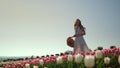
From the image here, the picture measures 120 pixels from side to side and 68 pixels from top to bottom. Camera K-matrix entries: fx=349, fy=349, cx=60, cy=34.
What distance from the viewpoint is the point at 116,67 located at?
897 cm

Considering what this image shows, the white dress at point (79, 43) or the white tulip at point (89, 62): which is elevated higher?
the white dress at point (79, 43)

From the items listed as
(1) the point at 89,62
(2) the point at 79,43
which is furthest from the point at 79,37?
(1) the point at 89,62

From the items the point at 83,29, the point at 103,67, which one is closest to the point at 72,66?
the point at 103,67

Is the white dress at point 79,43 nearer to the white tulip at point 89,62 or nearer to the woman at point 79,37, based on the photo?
the woman at point 79,37

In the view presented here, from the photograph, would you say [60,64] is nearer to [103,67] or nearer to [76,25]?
[103,67]

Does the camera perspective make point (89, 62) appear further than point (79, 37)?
No

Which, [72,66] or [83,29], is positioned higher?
[83,29]

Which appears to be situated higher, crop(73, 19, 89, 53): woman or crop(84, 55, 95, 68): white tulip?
crop(73, 19, 89, 53): woman

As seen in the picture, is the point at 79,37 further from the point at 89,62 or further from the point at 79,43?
the point at 89,62

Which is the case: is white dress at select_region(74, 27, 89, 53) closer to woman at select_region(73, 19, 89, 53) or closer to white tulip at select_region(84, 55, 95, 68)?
woman at select_region(73, 19, 89, 53)

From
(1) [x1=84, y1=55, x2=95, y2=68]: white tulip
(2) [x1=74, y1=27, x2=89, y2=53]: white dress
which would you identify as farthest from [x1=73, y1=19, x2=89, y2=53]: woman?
(1) [x1=84, y1=55, x2=95, y2=68]: white tulip

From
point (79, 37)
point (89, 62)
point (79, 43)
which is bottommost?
point (89, 62)

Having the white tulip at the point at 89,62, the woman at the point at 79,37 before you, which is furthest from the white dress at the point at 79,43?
the white tulip at the point at 89,62

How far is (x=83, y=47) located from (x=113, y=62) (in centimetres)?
1281
